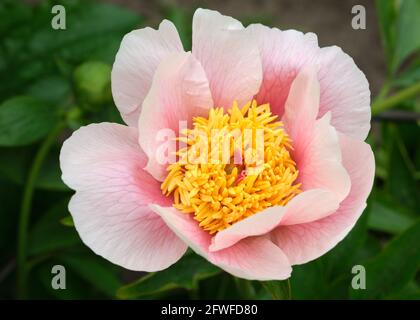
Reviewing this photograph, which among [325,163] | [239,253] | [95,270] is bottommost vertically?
[95,270]

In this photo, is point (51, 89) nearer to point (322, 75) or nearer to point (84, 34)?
point (84, 34)

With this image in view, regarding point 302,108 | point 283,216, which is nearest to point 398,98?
point 302,108

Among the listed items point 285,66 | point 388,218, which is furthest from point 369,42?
point 285,66

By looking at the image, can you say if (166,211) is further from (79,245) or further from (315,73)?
(79,245)

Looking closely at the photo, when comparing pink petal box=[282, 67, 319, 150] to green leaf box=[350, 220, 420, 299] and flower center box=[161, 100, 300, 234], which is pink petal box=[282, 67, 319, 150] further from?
green leaf box=[350, 220, 420, 299]

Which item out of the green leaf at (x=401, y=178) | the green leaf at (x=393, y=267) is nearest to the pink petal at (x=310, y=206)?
the green leaf at (x=393, y=267)

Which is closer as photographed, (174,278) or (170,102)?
(170,102)
